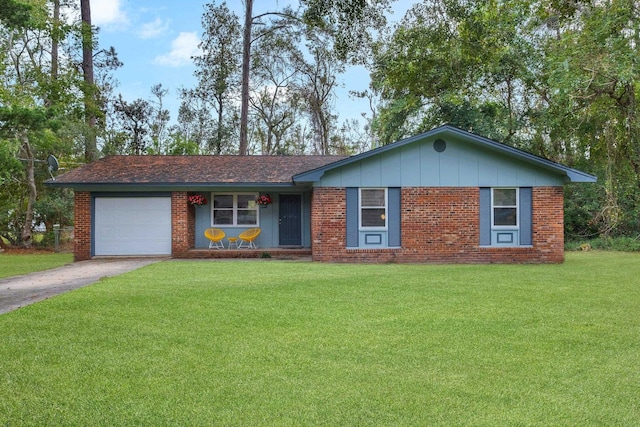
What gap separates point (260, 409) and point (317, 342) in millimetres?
1861

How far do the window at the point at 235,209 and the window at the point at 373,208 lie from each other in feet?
14.2

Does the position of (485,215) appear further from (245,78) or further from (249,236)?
(245,78)

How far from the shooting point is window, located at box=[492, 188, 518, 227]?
15273 millimetres

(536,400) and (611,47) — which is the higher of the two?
(611,47)

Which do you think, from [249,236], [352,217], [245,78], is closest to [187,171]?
[249,236]

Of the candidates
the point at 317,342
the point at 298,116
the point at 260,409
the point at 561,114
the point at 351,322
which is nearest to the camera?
the point at 260,409

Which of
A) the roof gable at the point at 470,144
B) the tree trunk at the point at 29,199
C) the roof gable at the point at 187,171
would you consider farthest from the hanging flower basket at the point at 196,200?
the tree trunk at the point at 29,199

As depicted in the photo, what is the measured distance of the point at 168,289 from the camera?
9.24 metres

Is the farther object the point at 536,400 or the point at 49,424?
the point at 536,400

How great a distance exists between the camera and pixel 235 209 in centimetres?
1778

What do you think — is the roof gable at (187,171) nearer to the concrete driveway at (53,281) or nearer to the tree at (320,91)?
Answer: the concrete driveway at (53,281)

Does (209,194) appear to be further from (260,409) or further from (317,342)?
(260,409)

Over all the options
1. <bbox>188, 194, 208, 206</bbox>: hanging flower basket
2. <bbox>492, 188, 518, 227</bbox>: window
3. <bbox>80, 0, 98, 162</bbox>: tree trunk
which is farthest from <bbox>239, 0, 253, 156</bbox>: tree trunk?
<bbox>492, 188, 518, 227</bbox>: window

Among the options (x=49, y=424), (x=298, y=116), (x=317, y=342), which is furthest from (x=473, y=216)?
(x=298, y=116)
